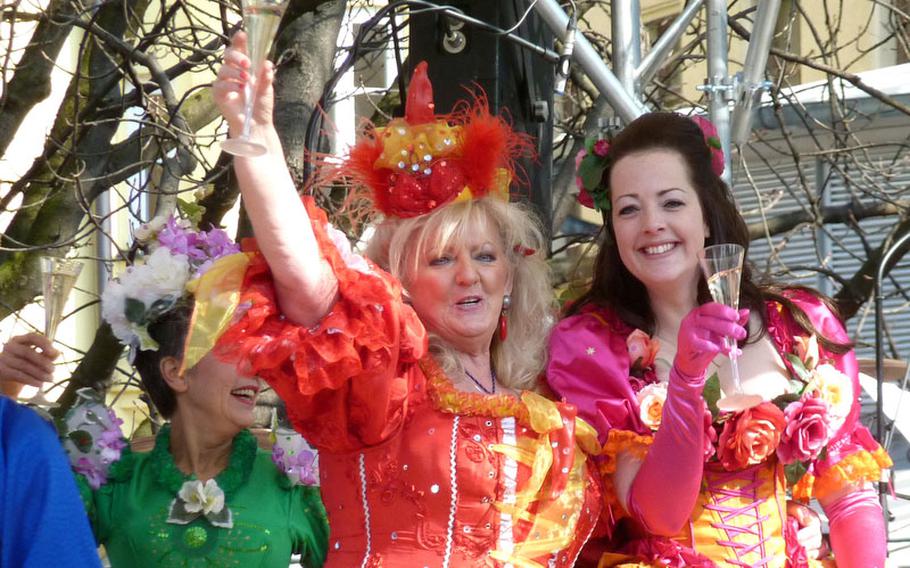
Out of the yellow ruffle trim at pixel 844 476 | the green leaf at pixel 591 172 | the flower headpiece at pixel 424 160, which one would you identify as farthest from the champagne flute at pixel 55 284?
the yellow ruffle trim at pixel 844 476

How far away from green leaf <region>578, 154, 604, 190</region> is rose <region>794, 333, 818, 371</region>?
0.59 m

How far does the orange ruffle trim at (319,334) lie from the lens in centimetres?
218

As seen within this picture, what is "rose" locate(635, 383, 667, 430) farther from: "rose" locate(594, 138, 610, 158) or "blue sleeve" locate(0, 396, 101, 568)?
"blue sleeve" locate(0, 396, 101, 568)

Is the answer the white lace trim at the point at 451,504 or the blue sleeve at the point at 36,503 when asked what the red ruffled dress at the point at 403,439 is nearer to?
the white lace trim at the point at 451,504

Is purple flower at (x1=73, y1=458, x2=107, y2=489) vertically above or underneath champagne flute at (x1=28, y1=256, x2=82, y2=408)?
underneath

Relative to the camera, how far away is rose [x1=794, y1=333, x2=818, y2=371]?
2961 millimetres

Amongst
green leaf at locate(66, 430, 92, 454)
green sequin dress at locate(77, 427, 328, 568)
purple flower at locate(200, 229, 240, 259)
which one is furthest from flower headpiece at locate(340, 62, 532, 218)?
green leaf at locate(66, 430, 92, 454)

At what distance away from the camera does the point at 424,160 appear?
2.71 m

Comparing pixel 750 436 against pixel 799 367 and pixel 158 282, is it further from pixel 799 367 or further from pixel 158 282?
pixel 158 282

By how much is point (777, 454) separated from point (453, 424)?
78 centimetres

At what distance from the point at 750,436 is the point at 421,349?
A: 0.80 m

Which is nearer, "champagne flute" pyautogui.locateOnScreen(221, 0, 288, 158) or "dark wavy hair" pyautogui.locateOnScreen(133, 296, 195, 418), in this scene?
"champagne flute" pyautogui.locateOnScreen(221, 0, 288, 158)

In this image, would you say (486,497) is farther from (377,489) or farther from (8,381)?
(8,381)

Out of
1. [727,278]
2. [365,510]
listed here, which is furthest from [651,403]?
[365,510]
